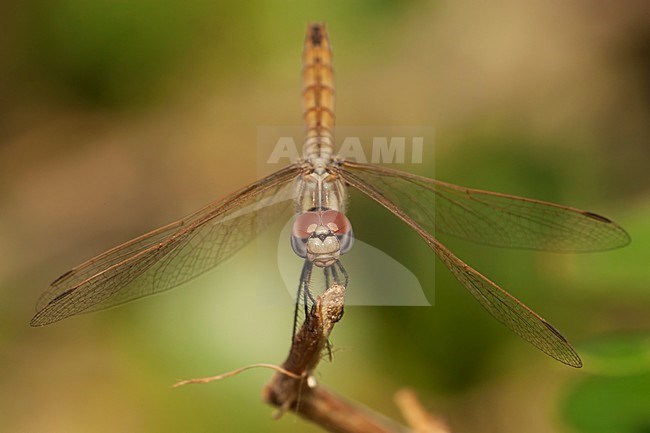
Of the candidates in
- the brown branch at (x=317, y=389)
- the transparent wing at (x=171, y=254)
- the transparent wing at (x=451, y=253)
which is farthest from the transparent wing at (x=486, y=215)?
the brown branch at (x=317, y=389)

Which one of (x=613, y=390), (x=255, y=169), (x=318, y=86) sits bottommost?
(x=613, y=390)

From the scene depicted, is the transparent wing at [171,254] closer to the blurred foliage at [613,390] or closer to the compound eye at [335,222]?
the compound eye at [335,222]

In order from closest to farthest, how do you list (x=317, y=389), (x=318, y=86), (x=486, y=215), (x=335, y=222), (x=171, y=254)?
(x=317, y=389)
(x=335, y=222)
(x=171, y=254)
(x=486, y=215)
(x=318, y=86)

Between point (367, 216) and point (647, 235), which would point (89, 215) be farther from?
point (647, 235)

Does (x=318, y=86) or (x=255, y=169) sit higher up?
(x=318, y=86)

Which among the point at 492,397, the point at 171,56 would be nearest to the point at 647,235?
the point at 492,397

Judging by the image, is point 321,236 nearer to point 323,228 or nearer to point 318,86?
point 323,228

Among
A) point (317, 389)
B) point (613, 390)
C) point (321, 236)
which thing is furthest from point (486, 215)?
point (317, 389)
